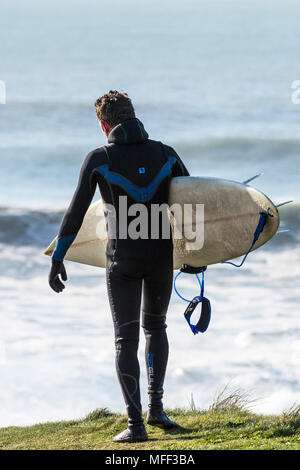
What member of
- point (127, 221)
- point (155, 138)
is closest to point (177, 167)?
point (127, 221)

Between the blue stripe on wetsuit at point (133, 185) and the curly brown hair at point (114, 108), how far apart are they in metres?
0.28

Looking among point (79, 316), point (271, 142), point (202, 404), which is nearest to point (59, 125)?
point (271, 142)

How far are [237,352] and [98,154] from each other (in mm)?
4803

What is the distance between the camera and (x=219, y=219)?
4230 mm

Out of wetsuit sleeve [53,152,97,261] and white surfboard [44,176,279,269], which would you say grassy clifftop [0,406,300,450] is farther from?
wetsuit sleeve [53,152,97,261]

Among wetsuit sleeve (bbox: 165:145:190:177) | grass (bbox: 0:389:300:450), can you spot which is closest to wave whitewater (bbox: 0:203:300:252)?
grass (bbox: 0:389:300:450)

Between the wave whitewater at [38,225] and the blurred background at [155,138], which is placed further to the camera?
the wave whitewater at [38,225]

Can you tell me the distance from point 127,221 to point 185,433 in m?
1.22

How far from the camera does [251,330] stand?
344 inches

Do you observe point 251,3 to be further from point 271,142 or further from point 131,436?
point 131,436

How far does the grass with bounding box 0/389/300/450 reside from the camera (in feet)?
12.7

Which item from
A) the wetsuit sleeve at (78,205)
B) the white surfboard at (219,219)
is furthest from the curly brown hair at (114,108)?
the white surfboard at (219,219)

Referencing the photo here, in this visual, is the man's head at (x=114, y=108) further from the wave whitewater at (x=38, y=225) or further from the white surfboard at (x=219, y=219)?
the wave whitewater at (x=38, y=225)

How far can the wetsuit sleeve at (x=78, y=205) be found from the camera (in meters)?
3.90
